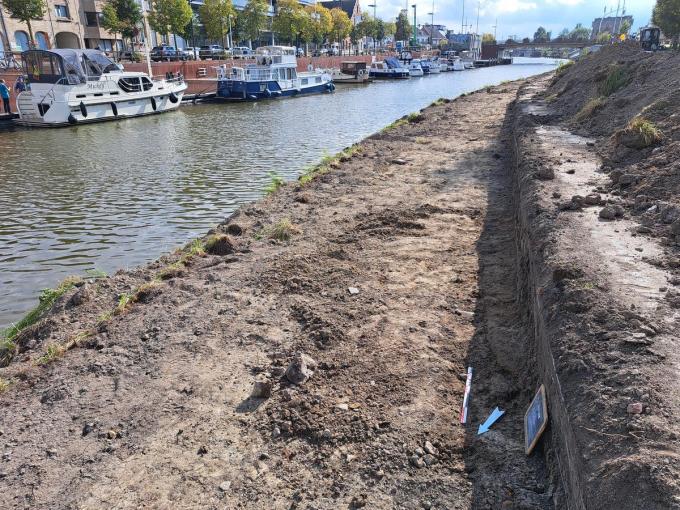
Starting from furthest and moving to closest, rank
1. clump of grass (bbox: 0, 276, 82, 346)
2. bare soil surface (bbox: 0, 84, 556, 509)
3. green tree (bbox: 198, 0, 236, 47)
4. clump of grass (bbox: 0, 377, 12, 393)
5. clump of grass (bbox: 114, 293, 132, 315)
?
green tree (bbox: 198, 0, 236, 47)
clump of grass (bbox: 0, 276, 82, 346)
clump of grass (bbox: 114, 293, 132, 315)
clump of grass (bbox: 0, 377, 12, 393)
bare soil surface (bbox: 0, 84, 556, 509)

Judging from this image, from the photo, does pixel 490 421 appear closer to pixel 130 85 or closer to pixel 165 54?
pixel 130 85

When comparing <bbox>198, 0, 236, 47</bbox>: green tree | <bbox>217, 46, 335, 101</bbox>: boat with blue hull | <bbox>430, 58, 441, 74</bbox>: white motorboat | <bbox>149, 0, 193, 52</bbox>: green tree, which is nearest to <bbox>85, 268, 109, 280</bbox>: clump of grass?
<bbox>217, 46, 335, 101</bbox>: boat with blue hull

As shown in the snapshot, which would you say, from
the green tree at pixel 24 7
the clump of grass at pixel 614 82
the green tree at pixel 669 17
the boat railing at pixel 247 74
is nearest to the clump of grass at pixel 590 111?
the clump of grass at pixel 614 82

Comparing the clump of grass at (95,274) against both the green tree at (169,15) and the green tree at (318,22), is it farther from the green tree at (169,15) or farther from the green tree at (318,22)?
the green tree at (318,22)

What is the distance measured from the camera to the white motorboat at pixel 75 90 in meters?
25.9

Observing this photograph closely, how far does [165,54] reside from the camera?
50500 mm

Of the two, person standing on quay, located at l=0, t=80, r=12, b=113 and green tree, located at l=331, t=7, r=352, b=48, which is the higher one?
green tree, located at l=331, t=7, r=352, b=48

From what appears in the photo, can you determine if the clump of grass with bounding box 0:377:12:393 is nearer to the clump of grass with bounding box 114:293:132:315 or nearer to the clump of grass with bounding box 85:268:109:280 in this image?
the clump of grass with bounding box 114:293:132:315

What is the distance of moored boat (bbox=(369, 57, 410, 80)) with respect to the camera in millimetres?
67188

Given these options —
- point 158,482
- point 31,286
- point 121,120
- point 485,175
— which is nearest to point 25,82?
point 121,120

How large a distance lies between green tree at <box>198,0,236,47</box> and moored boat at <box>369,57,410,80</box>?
66.9 ft

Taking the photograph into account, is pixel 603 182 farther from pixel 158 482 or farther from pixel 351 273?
pixel 158 482

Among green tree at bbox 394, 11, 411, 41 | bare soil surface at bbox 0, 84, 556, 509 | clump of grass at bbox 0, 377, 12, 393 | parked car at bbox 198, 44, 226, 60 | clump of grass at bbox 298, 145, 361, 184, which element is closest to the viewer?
bare soil surface at bbox 0, 84, 556, 509

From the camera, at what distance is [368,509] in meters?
3.45
